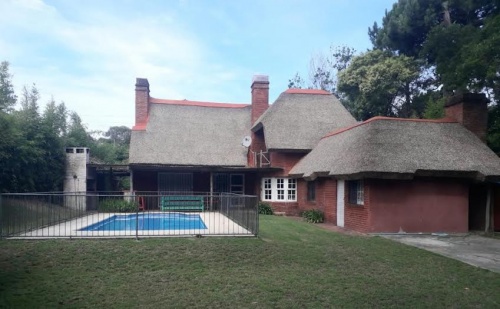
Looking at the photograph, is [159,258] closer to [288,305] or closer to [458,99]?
[288,305]

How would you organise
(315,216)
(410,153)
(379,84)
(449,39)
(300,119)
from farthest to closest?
(379,84)
(449,39)
(300,119)
(315,216)
(410,153)

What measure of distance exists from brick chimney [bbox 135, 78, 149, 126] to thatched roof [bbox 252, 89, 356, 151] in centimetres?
746

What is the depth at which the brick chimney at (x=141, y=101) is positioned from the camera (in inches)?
1056

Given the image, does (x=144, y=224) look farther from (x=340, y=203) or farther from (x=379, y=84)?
(x=379, y=84)

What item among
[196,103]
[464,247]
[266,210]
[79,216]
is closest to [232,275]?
[464,247]

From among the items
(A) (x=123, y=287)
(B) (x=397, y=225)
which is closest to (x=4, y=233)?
(A) (x=123, y=287)

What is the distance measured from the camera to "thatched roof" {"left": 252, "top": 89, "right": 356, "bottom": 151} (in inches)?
896

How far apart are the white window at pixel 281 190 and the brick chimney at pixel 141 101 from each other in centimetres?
978

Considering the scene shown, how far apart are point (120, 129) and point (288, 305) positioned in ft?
203

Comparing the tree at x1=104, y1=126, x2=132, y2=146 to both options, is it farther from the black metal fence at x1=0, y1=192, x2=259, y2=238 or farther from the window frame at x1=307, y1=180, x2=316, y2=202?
the black metal fence at x1=0, y1=192, x2=259, y2=238

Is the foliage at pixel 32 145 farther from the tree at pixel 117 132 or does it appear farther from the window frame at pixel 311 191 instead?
the tree at pixel 117 132

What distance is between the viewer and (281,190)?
22828 millimetres

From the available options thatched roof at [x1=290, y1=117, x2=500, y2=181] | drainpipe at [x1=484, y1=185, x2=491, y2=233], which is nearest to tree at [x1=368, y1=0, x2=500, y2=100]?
thatched roof at [x1=290, y1=117, x2=500, y2=181]

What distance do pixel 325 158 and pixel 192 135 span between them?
10.1m
